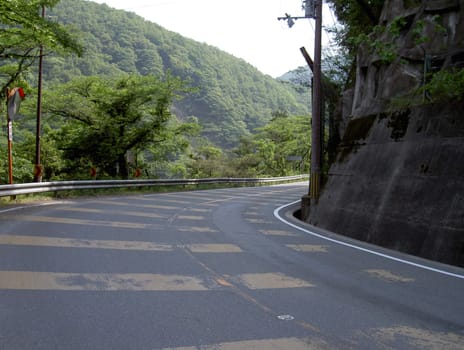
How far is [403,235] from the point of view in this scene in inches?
360

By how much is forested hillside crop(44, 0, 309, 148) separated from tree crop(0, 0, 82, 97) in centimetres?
6865

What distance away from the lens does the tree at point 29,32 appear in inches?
526

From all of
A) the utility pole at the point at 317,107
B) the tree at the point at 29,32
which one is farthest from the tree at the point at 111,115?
the utility pole at the point at 317,107

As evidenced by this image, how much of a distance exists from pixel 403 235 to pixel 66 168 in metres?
25.9

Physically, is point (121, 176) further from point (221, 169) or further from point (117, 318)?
point (221, 169)

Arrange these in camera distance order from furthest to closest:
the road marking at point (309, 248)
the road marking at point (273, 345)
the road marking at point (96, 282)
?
1. the road marking at point (309, 248)
2. the road marking at point (96, 282)
3. the road marking at point (273, 345)

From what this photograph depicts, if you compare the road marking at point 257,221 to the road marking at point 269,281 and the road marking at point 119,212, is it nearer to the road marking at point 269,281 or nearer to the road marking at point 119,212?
the road marking at point 119,212

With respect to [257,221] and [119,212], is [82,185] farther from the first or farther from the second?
[257,221]

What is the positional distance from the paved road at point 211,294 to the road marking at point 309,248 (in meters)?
0.03

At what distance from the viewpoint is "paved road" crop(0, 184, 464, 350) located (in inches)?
156

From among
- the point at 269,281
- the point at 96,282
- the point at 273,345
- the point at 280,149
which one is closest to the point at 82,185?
the point at 96,282

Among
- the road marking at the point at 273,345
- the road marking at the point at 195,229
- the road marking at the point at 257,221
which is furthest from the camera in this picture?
the road marking at the point at 257,221

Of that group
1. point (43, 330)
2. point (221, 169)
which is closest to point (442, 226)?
point (43, 330)

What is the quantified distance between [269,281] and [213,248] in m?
2.31
